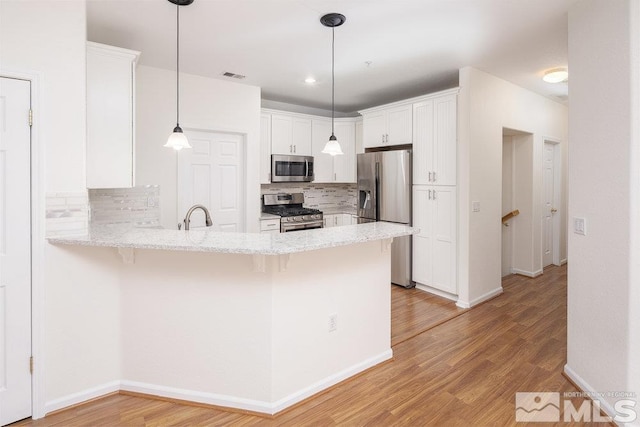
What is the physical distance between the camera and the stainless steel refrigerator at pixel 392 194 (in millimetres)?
4430

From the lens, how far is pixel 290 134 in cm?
507

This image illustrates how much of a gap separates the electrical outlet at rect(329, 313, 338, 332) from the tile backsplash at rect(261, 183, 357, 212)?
3.21 m

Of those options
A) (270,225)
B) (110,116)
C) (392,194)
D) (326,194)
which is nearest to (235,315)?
(110,116)

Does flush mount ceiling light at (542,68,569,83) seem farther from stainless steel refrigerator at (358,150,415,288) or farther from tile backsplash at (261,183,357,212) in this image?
tile backsplash at (261,183,357,212)

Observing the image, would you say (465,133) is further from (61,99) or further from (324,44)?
(61,99)

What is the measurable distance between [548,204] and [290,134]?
4140 millimetres

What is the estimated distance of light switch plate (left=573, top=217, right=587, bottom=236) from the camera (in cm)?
229

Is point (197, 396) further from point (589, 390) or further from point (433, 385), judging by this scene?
point (589, 390)

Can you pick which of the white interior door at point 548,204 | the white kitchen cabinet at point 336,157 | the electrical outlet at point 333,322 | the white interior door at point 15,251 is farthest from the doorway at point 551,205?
the white interior door at point 15,251

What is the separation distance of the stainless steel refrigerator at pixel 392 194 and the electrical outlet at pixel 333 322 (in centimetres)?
233

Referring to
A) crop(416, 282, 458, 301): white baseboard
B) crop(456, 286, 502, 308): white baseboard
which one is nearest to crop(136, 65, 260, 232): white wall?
crop(416, 282, 458, 301): white baseboard

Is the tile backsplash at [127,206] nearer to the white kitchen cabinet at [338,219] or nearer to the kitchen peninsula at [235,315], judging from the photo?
the kitchen peninsula at [235,315]

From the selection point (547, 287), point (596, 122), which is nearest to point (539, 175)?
point (547, 287)

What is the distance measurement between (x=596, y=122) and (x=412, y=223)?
2.53 meters
